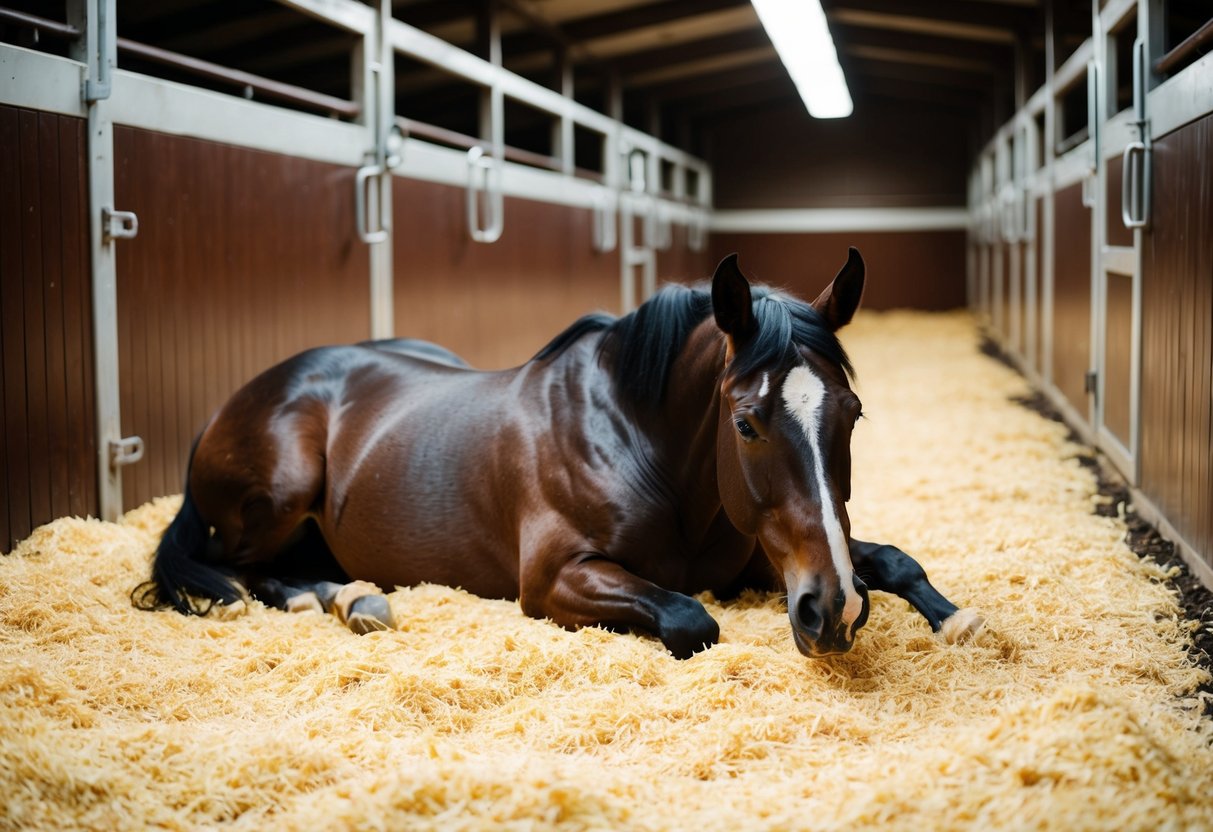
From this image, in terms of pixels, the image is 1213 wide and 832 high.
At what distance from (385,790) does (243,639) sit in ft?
3.54

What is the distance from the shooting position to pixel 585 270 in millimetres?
7965

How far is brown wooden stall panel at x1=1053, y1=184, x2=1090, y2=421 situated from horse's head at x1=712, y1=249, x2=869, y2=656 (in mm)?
3409

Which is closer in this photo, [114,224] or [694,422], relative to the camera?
[694,422]

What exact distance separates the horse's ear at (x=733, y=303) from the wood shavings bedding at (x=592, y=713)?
0.99 ft

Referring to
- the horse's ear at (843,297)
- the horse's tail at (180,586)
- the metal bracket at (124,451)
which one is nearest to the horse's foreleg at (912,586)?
the horse's ear at (843,297)

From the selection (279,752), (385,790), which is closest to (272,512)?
(279,752)

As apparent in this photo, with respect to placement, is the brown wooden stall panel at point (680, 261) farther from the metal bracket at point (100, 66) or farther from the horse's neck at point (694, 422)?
the horse's neck at point (694, 422)

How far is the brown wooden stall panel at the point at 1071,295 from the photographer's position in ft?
17.1

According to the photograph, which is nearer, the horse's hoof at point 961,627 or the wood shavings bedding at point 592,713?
the wood shavings bedding at point 592,713

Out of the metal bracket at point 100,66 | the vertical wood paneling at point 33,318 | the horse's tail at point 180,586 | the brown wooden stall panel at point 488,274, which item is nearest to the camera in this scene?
the horse's tail at point 180,586

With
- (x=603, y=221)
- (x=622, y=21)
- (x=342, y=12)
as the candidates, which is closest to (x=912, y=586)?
(x=342, y=12)

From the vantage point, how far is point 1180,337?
3160mm

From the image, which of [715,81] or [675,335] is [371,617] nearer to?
[675,335]

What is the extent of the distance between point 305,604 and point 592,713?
3.70 feet
